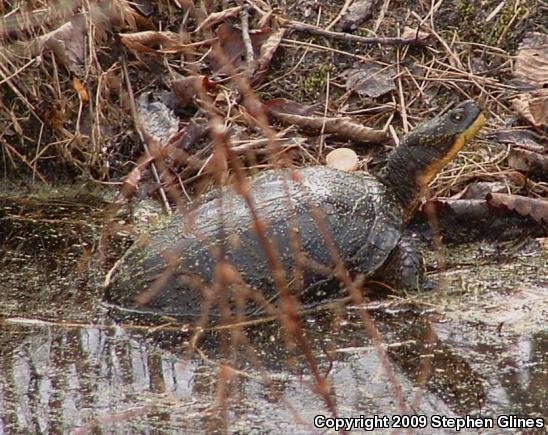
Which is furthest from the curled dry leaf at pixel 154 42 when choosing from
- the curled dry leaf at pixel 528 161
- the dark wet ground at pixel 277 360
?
the curled dry leaf at pixel 528 161

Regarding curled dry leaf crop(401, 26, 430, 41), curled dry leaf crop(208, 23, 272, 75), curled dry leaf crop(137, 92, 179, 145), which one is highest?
curled dry leaf crop(208, 23, 272, 75)

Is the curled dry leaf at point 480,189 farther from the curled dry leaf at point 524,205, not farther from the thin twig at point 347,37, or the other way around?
the thin twig at point 347,37

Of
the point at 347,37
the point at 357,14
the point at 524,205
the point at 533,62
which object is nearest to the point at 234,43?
the point at 347,37

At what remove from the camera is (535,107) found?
581 cm

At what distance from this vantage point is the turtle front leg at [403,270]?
15.3 feet

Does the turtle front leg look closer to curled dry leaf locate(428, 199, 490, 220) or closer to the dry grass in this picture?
curled dry leaf locate(428, 199, 490, 220)

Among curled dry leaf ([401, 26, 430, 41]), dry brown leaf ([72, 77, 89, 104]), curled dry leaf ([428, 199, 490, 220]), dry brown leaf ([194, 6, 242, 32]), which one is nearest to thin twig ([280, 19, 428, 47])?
curled dry leaf ([401, 26, 430, 41])

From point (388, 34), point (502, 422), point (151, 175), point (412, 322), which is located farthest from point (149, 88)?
point (502, 422)

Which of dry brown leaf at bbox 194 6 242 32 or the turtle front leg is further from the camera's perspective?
dry brown leaf at bbox 194 6 242 32

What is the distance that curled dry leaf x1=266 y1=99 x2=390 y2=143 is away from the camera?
5879 millimetres

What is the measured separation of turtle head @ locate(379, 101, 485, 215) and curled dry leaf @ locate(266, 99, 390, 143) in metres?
0.70

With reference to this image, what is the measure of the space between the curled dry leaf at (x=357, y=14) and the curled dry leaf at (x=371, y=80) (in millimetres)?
330

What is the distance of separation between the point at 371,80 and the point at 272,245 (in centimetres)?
206

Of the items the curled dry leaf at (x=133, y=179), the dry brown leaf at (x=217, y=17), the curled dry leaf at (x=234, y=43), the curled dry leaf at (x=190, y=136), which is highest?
the dry brown leaf at (x=217, y=17)
